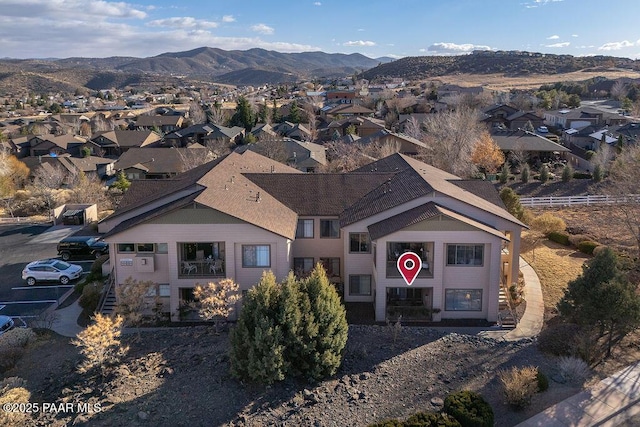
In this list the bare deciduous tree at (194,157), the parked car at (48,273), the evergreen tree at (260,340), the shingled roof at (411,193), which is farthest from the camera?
the bare deciduous tree at (194,157)

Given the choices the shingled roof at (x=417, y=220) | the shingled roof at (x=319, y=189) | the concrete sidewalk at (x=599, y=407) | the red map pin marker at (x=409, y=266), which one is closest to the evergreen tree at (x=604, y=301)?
the concrete sidewalk at (x=599, y=407)

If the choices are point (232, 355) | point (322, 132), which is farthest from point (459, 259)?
point (322, 132)

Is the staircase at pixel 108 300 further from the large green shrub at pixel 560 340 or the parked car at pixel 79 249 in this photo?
the large green shrub at pixel 560 340

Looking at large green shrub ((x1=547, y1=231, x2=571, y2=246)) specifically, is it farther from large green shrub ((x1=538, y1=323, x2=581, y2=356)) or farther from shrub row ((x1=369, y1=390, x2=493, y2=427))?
shrub row ((x1=369, y1=390, x2=493, y2=427))

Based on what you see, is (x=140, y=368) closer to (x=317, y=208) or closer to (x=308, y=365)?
(x=308, y=365)

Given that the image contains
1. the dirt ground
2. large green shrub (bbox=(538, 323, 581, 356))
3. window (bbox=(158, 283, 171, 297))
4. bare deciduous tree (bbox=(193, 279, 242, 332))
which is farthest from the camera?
window (bbox=(158, 283, 171, 297))

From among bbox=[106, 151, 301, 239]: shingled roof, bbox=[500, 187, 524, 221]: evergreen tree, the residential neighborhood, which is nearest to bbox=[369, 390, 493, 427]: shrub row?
the residential neighborhood
